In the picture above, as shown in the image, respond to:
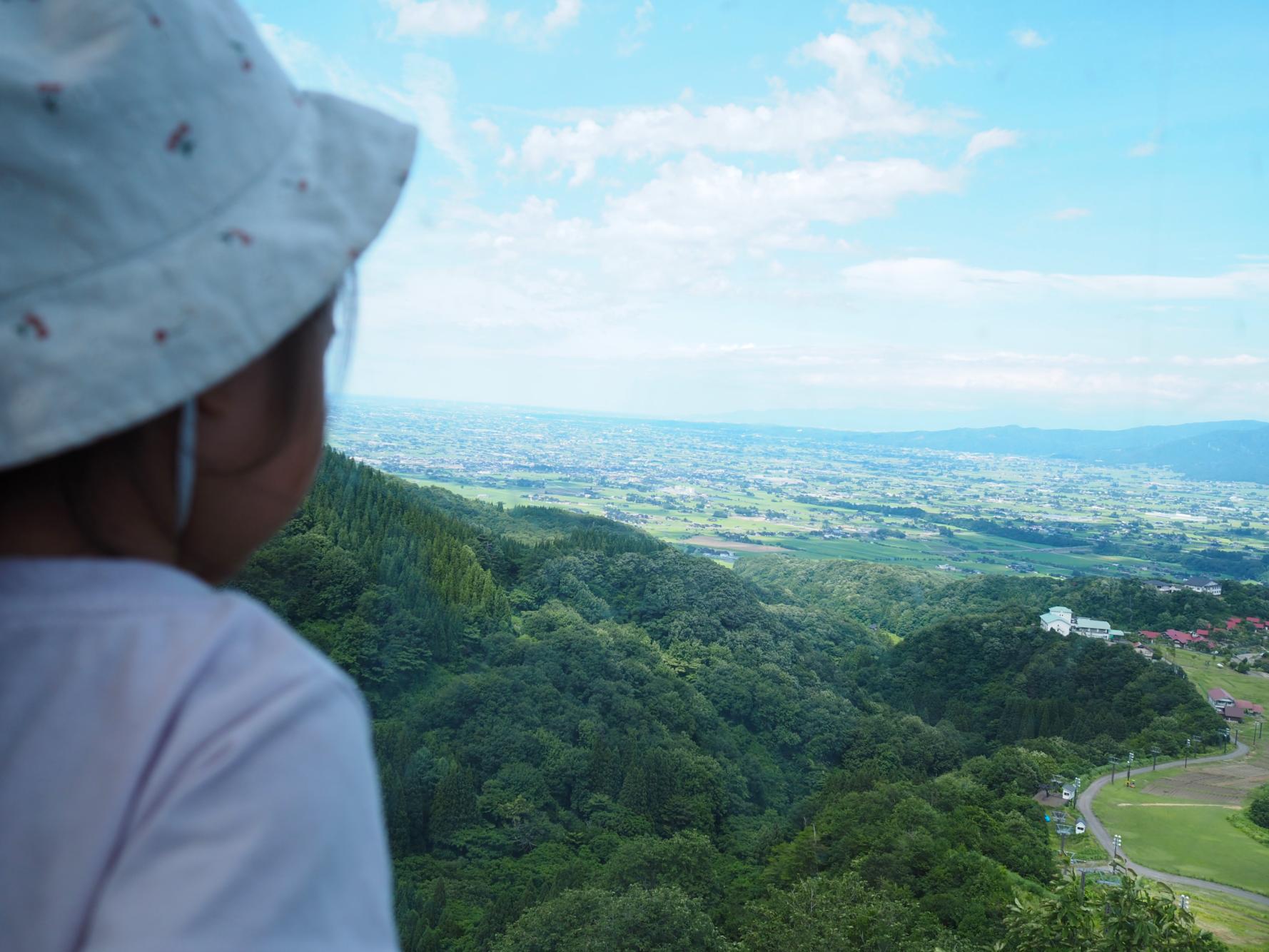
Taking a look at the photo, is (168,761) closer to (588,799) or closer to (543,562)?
(588,799)

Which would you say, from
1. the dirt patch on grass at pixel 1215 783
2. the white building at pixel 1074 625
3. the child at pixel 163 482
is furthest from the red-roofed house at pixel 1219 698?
the child at pixel 163 482

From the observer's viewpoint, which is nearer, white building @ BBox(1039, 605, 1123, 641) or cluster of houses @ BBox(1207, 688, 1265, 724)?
cluster of houses @ BBox(1207, 688, 1265, 724)

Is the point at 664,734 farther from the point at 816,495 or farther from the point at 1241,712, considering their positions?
the point at 816,495

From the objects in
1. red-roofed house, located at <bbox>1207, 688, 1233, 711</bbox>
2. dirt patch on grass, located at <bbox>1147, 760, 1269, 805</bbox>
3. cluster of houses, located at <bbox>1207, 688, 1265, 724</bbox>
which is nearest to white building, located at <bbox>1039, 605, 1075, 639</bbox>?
red-roofed house, located at <bbox>1207, 688, 1233, 711</bbox>

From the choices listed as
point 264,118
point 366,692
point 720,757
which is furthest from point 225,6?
point 720,757

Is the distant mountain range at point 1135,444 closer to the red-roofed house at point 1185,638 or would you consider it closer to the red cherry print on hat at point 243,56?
the red-roofed house at point 1185,638

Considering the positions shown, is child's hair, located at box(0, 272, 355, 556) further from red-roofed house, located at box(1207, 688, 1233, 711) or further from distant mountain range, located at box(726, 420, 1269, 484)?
distant mountain range, located at box(726, 420, 1269, 484)

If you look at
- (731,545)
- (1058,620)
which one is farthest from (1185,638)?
(731,545)
